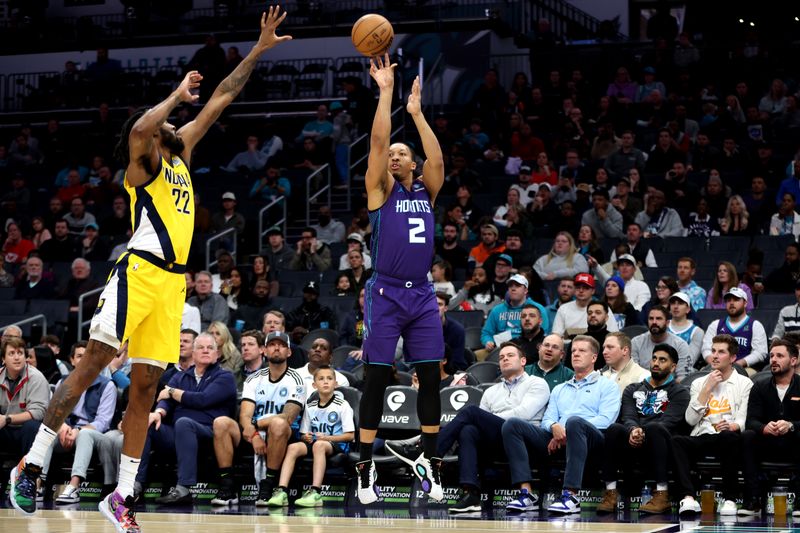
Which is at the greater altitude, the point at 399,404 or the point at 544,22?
the point at 544,22

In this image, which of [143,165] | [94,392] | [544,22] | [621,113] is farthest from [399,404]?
[544,22]

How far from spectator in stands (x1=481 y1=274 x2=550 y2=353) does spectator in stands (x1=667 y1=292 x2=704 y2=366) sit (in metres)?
1.45

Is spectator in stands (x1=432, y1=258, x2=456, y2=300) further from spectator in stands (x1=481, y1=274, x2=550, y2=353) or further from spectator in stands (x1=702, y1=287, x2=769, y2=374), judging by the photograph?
spectator in stands (x1=702, y1=287, x2=769, y2=374)

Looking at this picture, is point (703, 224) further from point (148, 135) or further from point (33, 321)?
point (148, 135)

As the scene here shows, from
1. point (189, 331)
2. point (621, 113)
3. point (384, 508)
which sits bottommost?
point (384, 508)

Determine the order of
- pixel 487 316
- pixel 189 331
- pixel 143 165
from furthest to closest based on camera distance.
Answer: pixel 487 316, pixel 189 331, pixel 143 165

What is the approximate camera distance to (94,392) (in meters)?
12.1

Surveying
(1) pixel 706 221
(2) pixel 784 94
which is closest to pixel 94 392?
(1) pixel 706 221

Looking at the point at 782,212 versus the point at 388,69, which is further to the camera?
the point at 782,212

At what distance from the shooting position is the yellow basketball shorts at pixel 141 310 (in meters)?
6.75

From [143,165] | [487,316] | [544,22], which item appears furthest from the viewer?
[544,22]

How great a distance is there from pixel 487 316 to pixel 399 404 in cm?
257

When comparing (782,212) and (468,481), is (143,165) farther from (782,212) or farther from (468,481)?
(782,212)

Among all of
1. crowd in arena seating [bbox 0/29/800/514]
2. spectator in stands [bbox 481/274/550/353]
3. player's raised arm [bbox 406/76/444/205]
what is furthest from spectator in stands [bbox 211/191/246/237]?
player's raised arm [bbox 406/76/444/205]
